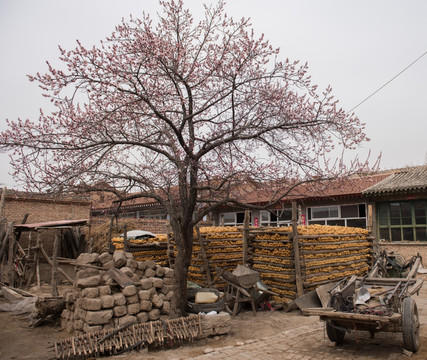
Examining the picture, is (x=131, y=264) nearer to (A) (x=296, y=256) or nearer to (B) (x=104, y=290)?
(B) (x=104, y=290)

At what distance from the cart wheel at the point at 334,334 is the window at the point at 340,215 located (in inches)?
533

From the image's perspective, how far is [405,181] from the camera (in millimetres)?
18125

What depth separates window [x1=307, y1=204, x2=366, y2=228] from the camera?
1945 centimetres

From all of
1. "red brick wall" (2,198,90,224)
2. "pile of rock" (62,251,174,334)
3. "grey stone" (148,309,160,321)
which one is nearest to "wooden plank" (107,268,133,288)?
"pile of rock" (62,251,174,334)

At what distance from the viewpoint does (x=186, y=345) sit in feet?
24.6

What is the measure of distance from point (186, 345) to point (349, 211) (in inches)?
583

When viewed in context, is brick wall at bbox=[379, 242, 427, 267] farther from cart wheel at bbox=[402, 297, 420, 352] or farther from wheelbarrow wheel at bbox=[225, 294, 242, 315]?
cart wheel at bbox=[402, 297, 420, 352]

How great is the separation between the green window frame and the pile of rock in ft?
44.5

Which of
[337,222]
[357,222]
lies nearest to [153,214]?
[337,222]

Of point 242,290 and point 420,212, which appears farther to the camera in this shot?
point 420,212

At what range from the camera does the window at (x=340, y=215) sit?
63.8 ft

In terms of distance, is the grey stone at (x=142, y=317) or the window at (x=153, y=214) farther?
the window at (x=153, y=214)

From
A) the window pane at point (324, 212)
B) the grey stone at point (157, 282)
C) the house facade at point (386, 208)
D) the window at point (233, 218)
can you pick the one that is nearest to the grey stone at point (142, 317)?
the grey stone at point (157, 282)

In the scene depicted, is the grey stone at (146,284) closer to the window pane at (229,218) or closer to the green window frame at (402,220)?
the green window frame at (402,220)
